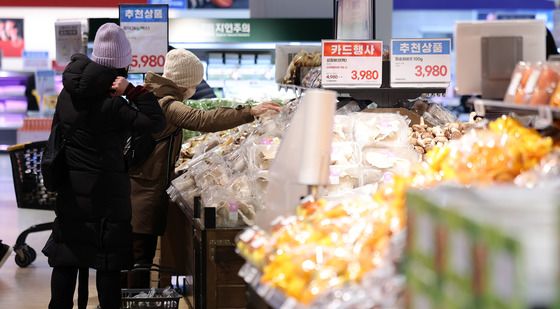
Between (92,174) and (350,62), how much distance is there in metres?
1.57

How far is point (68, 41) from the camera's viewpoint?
985cm

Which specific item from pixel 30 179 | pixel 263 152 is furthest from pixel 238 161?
pixel 30 179

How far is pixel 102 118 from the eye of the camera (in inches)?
213

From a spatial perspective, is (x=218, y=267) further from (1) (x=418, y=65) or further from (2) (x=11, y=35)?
(2) (x=11, y=35)

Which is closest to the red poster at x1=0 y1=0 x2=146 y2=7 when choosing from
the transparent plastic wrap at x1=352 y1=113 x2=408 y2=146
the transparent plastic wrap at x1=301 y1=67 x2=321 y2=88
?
the transparent plastic wrap at x1=301 y1=67 x2=321 y2=88

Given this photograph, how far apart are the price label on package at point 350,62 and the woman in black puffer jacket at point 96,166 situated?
3.41ft

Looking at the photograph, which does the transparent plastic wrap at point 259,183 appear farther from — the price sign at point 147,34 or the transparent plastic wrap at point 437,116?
the price sign at point 147,34

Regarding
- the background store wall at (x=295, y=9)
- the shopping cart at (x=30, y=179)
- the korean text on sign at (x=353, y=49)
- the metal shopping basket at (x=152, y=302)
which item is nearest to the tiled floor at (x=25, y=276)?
the shopping cart at (x=30, y=179)

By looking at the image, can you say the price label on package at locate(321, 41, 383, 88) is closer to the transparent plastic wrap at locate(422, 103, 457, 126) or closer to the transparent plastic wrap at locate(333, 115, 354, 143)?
the transparent plastic wrap at locate(333, 115, 354, 143)

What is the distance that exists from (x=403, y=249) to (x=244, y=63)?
861 cm

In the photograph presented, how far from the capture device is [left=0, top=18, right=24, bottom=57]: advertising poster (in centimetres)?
1973

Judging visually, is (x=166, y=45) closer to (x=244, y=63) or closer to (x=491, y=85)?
(x=244, y=63)

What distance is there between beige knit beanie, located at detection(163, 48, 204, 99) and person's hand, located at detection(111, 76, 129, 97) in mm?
1207

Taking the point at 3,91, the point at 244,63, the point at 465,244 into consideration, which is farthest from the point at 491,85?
the point at 3,91
